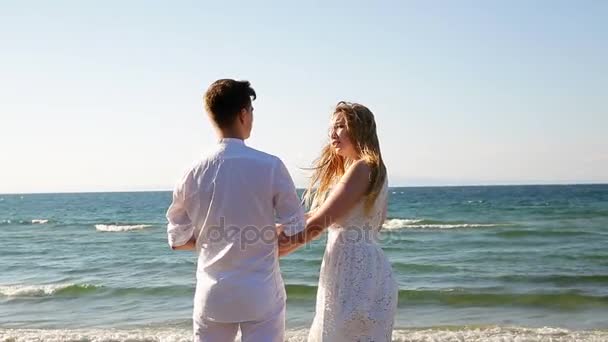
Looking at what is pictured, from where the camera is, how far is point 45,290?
1088 centimetres

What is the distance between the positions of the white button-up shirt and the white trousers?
36mm

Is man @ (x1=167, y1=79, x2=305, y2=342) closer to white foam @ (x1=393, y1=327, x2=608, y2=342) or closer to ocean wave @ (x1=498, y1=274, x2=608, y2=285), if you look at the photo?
white foam @ (x1=393, y1=327, x2=608, y2=342)

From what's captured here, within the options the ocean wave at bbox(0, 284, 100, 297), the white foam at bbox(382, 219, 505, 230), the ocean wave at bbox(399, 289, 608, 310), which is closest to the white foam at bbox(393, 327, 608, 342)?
the ocean wave at bbox(399, 289, 608, 310)

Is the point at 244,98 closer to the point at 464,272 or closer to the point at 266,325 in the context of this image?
the point at 266,325

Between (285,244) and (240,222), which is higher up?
(240,222)

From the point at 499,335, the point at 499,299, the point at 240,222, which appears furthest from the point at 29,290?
the point at 240,222

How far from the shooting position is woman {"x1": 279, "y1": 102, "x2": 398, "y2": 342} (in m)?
3.11

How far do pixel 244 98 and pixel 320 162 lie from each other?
891 mm

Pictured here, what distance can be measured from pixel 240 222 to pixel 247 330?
0.45 meters

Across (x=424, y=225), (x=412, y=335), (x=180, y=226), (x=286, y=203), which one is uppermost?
(x=286, y=203)

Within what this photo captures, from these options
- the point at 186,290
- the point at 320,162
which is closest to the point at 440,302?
the point at 186,290

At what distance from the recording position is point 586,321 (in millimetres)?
8109

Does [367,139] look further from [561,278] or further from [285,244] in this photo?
[561,278]

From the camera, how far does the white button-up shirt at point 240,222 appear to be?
2.65 meters
